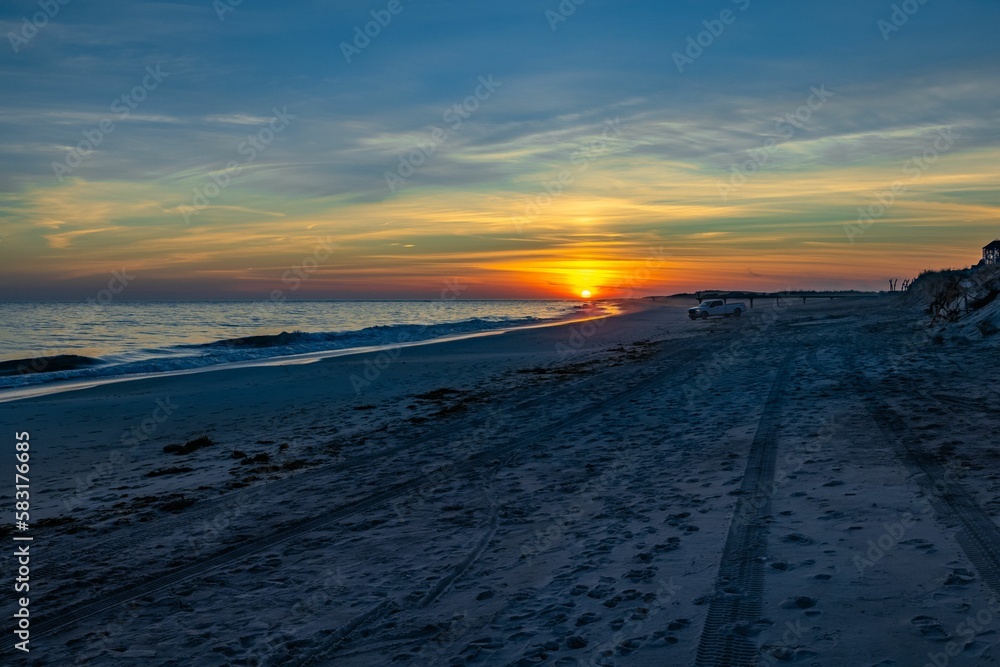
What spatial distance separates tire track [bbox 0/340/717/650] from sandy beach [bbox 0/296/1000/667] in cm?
4

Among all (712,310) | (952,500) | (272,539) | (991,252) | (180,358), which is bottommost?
(272,539)

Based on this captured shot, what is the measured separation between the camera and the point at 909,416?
10984 millimetres

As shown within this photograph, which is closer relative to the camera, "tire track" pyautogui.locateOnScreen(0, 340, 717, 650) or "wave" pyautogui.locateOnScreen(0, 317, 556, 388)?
"tire track" pyautogui.locateOnScreen(0, 340, 717, 650)

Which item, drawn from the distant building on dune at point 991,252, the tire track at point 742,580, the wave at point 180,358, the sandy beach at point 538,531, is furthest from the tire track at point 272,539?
the distant building on dune at point 991,252

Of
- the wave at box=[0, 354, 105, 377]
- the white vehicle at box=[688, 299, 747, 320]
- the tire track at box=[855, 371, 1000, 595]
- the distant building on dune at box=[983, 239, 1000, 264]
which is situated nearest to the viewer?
the tire track at box=[855, 371, 1000, 595]

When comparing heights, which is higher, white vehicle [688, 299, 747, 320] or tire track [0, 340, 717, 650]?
white vehicle [688, 299, 747, 320]

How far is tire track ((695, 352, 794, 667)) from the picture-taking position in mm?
4211

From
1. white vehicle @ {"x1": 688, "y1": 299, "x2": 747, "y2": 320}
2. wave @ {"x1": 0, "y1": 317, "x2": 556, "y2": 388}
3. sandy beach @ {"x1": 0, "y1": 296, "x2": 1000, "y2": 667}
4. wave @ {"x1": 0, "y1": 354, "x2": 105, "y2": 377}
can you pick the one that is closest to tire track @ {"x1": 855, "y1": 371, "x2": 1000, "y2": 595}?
sandy beach @ {"x1": 0, "y1": 296, "x2": 1000, "y2": 667}

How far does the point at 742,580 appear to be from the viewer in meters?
5.20

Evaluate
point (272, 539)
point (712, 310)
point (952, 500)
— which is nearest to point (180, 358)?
point (272, 539)

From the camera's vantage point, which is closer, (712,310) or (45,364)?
(45,364)

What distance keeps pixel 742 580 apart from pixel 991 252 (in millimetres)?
81382

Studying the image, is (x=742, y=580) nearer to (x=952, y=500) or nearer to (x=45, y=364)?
(x=952, y=500)

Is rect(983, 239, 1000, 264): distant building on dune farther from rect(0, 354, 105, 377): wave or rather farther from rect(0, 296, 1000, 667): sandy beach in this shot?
rect(0, 354, 105, 377): wave
